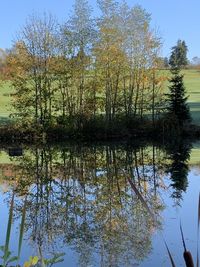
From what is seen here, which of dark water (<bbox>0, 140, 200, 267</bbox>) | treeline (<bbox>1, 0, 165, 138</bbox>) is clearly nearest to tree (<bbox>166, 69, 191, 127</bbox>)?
treeline (<bbox>1, 0, 165, 138</bbox>)

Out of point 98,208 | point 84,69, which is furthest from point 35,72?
point 98,208

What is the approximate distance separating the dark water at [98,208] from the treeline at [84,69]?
24.7 feet

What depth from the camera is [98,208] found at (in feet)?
26.9

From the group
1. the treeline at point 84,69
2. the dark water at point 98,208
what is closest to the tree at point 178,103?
the treeline at point 84,69

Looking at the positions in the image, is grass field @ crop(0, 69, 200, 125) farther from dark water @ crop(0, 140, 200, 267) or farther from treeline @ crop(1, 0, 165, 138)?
dark water @ crop(0, 140, 200, 267)

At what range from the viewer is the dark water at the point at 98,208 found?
18.2 feet


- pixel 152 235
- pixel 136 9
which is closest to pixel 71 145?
pixel 136 9

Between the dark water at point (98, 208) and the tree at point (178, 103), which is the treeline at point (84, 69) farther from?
the dark water at point (98, 208)

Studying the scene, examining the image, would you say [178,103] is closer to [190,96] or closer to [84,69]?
[84,69]

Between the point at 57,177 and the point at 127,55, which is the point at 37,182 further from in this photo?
the point at 127,55

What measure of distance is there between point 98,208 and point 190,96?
35176 millimetres

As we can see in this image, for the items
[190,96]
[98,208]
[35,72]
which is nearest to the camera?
[98,208]

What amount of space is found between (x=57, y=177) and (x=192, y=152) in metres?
7.38

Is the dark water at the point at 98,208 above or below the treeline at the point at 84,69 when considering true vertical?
below
